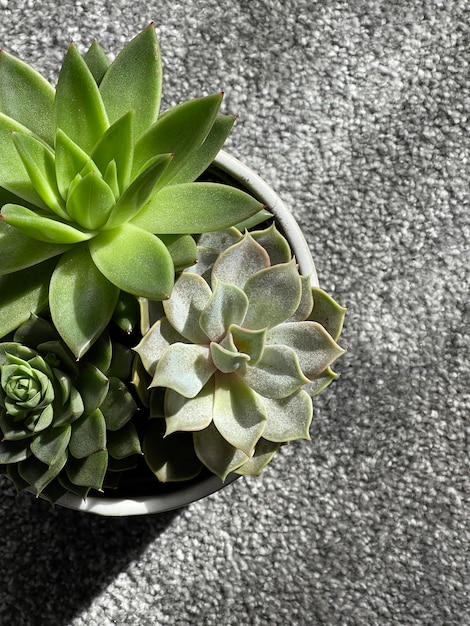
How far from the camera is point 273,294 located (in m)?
0.60

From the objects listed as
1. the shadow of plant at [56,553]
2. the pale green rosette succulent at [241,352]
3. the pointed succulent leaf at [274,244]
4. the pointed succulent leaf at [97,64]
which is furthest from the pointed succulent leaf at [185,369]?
the shadow of plant at [56,553]

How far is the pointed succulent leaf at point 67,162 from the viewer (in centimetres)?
54

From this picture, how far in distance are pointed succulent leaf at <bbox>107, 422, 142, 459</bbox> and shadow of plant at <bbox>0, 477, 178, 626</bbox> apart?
0.38 metres

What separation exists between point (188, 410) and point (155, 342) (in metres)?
0.06

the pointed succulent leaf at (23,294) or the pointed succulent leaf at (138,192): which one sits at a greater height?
the pointed succulent leaf at (138,192)

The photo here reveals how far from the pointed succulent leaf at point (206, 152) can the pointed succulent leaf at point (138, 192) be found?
55 mm

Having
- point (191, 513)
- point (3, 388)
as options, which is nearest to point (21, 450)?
point (3, 388)

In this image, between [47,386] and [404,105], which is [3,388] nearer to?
[47,386]

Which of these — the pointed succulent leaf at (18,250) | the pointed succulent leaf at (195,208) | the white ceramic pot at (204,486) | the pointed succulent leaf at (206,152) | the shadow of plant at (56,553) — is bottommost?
the shadow of plant at (56,553)

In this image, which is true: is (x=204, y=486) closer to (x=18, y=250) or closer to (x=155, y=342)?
(x=155, y=342)

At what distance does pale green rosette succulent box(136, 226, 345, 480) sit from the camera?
58cm

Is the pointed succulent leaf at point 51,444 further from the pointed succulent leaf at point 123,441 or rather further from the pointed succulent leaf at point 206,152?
the pointed succulent leaf at point 206,152

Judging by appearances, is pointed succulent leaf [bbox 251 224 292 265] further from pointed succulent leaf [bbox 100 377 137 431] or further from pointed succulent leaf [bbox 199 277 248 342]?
pointed succulent leaf [bbox 100 377 137 431]

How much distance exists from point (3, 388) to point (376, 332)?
1.82ft
